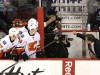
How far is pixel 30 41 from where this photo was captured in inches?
277

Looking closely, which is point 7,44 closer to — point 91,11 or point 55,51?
point 55,51

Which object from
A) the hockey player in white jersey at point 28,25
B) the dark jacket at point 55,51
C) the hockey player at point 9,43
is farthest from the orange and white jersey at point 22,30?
the dark jacket at point 55,51

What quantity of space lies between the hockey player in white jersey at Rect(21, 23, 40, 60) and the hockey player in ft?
0.47

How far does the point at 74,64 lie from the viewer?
6723 mm

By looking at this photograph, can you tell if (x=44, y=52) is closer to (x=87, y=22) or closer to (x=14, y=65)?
(x=14, y=65)

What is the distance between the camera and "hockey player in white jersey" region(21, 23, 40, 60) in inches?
274

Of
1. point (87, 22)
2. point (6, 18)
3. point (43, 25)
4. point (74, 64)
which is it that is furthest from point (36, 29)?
point (87, 22)

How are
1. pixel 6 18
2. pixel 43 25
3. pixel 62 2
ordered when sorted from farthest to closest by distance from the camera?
pixel 62 2, pixel 6 18, pixel 43 25

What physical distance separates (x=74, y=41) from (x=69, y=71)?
1914 mm

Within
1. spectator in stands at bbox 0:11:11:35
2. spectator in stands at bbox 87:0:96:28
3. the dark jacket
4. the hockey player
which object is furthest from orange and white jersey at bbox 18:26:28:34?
spectator in stands at bbox 87:0:96:28

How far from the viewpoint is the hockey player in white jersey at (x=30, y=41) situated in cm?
695

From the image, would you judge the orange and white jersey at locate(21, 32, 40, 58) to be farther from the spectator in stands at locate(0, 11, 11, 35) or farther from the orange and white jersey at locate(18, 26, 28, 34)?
the spectator in stands at locate(0, 11, 11, 35)

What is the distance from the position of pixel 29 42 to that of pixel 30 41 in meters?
0.02

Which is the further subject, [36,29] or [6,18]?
[6,18]
